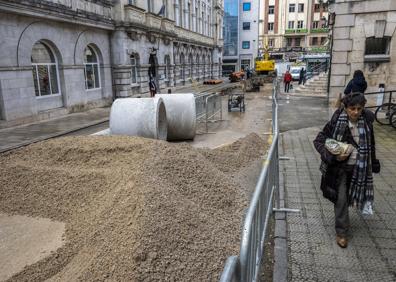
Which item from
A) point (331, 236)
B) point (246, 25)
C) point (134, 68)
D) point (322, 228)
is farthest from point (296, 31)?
point (331, 236)

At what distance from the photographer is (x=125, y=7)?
21250 millimetres

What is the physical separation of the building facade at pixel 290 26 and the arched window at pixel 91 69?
190 feet

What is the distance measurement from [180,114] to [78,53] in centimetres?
1043

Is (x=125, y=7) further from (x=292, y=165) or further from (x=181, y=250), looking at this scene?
(x=181, y=250)

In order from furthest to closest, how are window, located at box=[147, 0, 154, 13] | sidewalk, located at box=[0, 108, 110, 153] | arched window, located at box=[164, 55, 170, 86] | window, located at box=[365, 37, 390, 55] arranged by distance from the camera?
arched window, located at box=[164, 55, 170, 86] → window, located at box=[147, 0, 154, 13] → window, located at box=[365, 37, 390, 55] → sidewalk, located at box=[0, 108, 110, 153]

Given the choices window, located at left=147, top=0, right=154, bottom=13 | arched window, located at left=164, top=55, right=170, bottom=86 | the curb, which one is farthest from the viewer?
arched window, located at left=164, top=55, right=170, bottom=86

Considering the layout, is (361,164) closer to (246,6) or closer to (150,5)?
(150,5)

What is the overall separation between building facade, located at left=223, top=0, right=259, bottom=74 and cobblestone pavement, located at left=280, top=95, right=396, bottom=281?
65.4 metres

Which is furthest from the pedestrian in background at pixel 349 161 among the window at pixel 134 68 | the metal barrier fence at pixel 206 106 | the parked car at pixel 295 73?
the parked car at pixel 295 73

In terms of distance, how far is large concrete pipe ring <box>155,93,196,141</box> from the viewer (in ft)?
32.7

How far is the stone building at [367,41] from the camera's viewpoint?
1345 cm

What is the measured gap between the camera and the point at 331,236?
13.3 ft

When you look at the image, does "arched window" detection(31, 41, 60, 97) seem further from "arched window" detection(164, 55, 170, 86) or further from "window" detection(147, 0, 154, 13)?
"arched window" detection(164, 55, 170, 86)

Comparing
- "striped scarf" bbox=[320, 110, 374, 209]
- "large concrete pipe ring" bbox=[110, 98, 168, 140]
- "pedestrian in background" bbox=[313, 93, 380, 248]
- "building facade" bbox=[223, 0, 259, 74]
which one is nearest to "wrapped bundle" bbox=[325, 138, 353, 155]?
"pedestrian in background" bbox=[313, 93, 380, 248]
